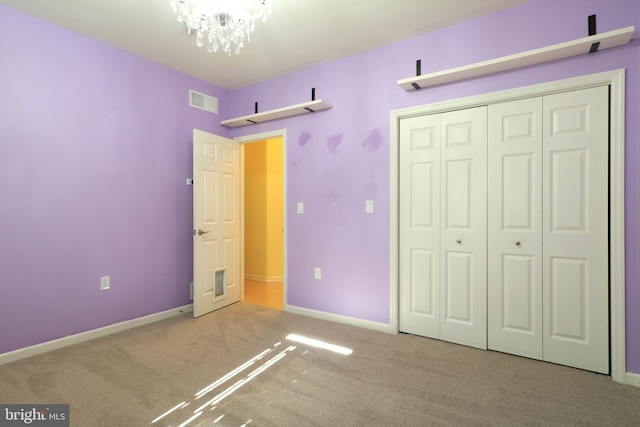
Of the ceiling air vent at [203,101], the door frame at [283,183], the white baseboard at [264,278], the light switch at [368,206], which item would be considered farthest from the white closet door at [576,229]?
the white baseboard at [264,278]

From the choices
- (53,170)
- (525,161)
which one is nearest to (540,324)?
(525,161)

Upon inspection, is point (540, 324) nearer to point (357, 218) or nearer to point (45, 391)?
point (357, 218)

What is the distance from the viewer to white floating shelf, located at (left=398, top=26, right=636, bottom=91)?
2.10 m

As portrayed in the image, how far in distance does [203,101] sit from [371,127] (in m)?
2.16

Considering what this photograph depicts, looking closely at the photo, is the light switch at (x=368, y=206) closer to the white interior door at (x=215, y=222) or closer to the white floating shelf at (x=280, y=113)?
the white floating shelf at (x=280, y=113)

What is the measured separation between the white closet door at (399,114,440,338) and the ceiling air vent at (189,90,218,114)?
241 cm

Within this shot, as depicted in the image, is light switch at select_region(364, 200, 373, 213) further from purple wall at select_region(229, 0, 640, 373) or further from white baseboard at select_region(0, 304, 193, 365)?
white baseboard at select_region(0, 304, 193, 365)

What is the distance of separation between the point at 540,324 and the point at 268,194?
4.12 meters

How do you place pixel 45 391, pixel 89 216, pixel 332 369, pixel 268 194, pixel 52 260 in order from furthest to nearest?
pixel 268 194 < pixel 89 216 < pixel 52 260 < pixel 332 369 < pixel 45 391

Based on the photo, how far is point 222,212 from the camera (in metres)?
3.92

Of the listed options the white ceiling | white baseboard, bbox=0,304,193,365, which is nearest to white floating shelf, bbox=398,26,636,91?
the white ceiling

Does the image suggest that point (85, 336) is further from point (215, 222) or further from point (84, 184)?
point (215, 222)

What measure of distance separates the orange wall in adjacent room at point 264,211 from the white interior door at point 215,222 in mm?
1275

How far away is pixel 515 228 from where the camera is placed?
102 inches
